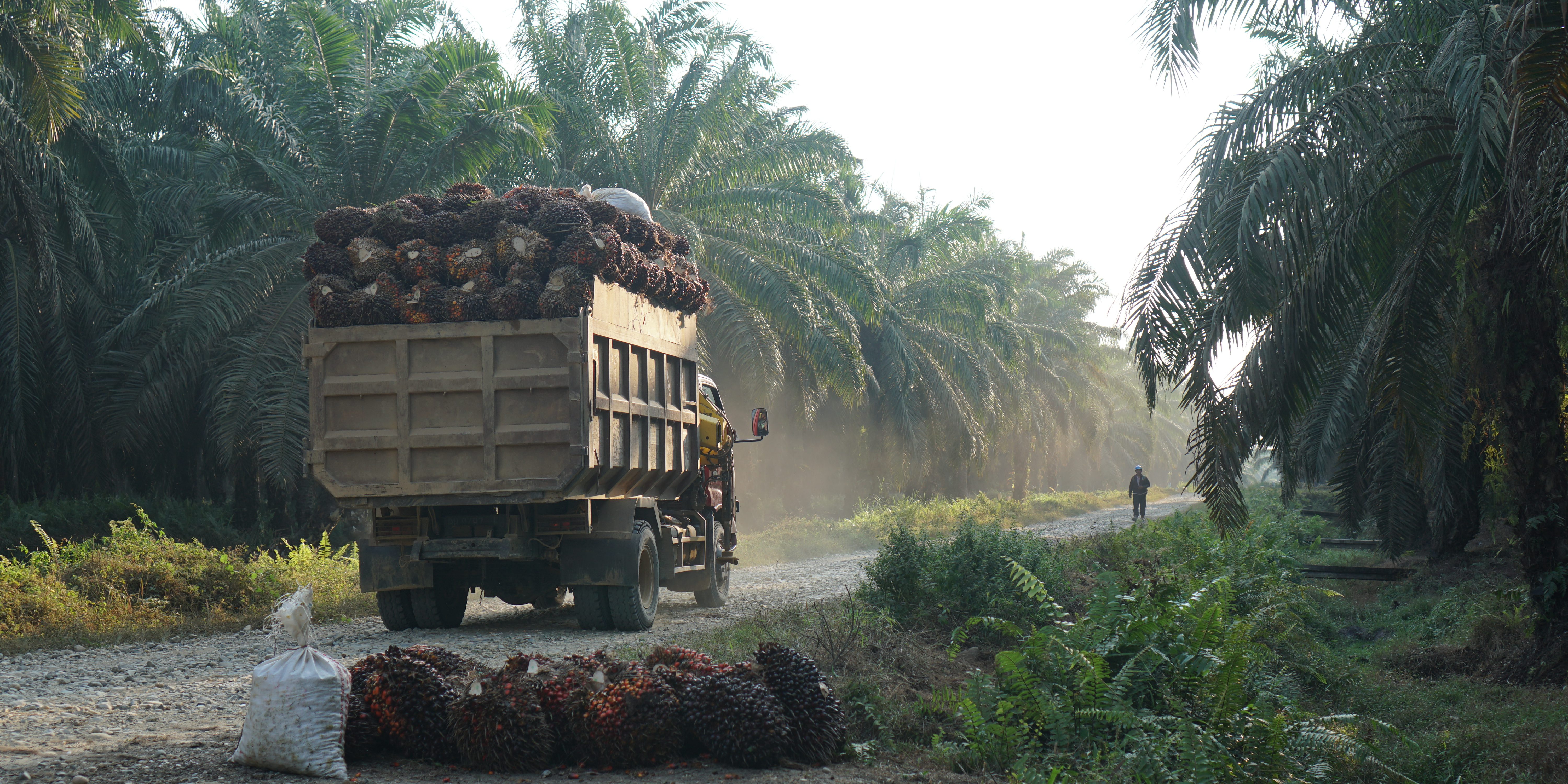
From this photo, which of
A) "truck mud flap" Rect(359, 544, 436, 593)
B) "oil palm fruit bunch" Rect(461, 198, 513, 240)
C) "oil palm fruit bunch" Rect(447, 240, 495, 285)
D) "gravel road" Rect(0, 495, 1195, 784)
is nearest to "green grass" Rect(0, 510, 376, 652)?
"gravel road" Rect(0, 495, 1195, 784)

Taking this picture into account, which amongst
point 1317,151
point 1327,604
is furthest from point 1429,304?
point 1327,604

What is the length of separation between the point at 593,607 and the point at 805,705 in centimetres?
477

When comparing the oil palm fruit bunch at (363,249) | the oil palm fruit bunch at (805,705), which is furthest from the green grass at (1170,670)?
the oil palm fruit bunch at (363,249)

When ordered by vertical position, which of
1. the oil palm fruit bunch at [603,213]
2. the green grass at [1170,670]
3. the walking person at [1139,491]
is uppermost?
the oil palm fruit bunch at [603,213]

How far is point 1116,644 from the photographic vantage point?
6074mm

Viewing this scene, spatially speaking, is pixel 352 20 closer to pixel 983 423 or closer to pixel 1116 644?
pixel 983 423

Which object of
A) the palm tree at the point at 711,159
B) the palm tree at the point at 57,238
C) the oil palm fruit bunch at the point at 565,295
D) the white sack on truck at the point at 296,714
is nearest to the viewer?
the white sack on truck at the point at 296,714

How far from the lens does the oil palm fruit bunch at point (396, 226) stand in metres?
9.08

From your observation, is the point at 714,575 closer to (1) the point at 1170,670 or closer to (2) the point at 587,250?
(2) the point at 587,250

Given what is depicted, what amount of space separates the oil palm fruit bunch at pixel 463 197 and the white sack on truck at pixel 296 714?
5187 millimetres

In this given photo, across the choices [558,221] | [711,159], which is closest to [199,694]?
[558,221]

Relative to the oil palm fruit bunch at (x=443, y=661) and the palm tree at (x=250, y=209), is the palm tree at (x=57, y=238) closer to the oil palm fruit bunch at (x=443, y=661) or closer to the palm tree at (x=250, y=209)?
the palm tree at (x=250, y=209)

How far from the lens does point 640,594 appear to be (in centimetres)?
984

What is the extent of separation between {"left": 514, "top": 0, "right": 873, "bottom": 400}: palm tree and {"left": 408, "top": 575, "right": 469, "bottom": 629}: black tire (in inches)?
382
